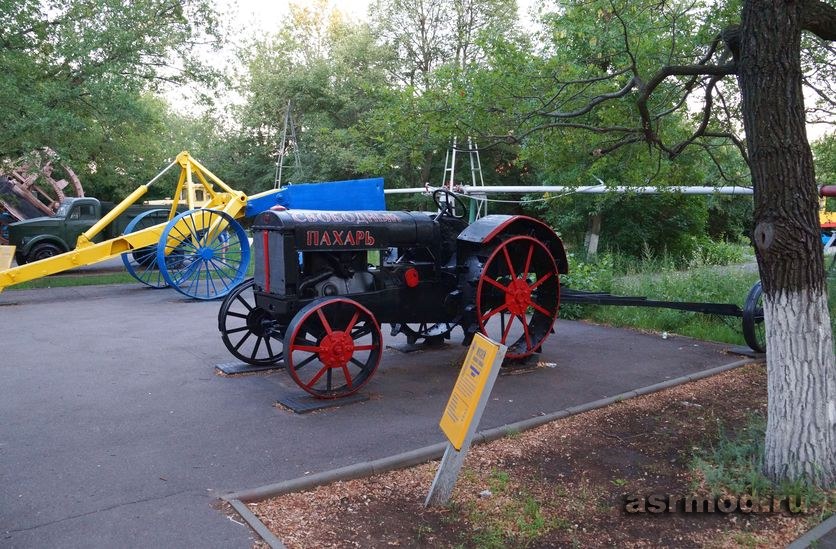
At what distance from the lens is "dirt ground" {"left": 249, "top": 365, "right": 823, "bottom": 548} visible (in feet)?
12.0

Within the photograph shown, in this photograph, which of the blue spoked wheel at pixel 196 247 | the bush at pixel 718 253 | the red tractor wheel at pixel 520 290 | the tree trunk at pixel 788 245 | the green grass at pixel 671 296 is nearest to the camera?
the tree trunk at pixel 788 245

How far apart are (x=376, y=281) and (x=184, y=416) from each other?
7.63 ft

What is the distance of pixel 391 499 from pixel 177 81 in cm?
1699

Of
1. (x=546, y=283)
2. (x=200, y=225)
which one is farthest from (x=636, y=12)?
(x=200, y=225)

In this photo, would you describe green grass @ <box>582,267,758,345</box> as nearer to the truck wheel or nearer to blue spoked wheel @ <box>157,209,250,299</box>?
blue spoked wheel @ <box>157,209,250,299</box>

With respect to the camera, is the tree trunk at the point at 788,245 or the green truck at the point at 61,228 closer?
the tree trunk at the point at 788,245

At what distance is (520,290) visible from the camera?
7.24 m

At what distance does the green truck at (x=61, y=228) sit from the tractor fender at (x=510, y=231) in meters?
13.0

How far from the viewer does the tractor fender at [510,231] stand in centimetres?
708

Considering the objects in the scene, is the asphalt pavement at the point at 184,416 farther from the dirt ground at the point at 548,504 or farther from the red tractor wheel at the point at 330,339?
the dirt ground at the point at 548,504

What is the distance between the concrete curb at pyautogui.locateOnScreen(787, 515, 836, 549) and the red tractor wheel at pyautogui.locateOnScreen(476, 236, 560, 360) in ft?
11.8

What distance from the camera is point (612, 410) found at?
5.98m

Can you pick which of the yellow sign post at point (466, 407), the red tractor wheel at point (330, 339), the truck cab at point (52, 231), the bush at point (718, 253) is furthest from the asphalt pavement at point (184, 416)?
the bush at point (718, 253)

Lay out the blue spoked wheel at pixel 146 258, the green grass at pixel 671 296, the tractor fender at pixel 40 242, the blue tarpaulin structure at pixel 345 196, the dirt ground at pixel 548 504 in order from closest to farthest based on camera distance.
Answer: the dirt ground at pixel 548 504 → the blue tarpaulin structure at pixel 345 196 → the green grass at pixel 671 296 → the blue spoked wheel at pixel 146 258 → the tractor fender at pixel 40 242
